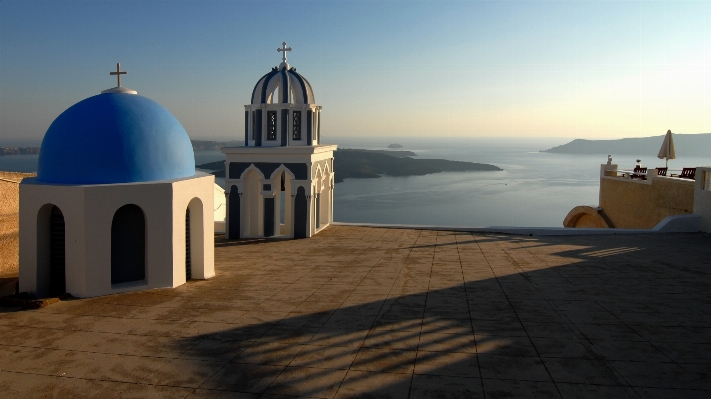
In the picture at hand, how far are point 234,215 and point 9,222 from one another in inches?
205

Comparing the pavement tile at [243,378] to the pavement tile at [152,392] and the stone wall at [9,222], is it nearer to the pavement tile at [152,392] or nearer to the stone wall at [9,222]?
the pavement tile at [152,392]

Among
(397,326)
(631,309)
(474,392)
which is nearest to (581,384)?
(474,392)

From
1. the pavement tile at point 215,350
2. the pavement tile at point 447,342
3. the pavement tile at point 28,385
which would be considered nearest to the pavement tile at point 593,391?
the pavement tile at point 447,342

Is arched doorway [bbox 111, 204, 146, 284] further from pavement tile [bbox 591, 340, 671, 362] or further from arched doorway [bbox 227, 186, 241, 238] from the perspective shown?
pavement tile [bbox 591, 340, 671, 362]

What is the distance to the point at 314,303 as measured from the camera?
7551 millimetres

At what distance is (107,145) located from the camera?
7.86 m

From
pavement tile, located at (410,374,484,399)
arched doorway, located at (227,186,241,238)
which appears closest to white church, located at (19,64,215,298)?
pavement tile, located at (410,374,484,399)

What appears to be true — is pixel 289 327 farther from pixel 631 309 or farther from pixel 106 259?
pixel 631 309

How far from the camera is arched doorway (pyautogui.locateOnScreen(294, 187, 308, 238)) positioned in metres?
14.4

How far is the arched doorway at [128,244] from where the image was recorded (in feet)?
26.3

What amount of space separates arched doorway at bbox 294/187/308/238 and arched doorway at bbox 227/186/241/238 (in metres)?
1.61

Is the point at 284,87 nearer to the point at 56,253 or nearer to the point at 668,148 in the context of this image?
the point at 56,253

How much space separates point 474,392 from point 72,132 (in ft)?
22.1

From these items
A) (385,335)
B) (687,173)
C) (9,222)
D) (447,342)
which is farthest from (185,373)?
(687,173)
